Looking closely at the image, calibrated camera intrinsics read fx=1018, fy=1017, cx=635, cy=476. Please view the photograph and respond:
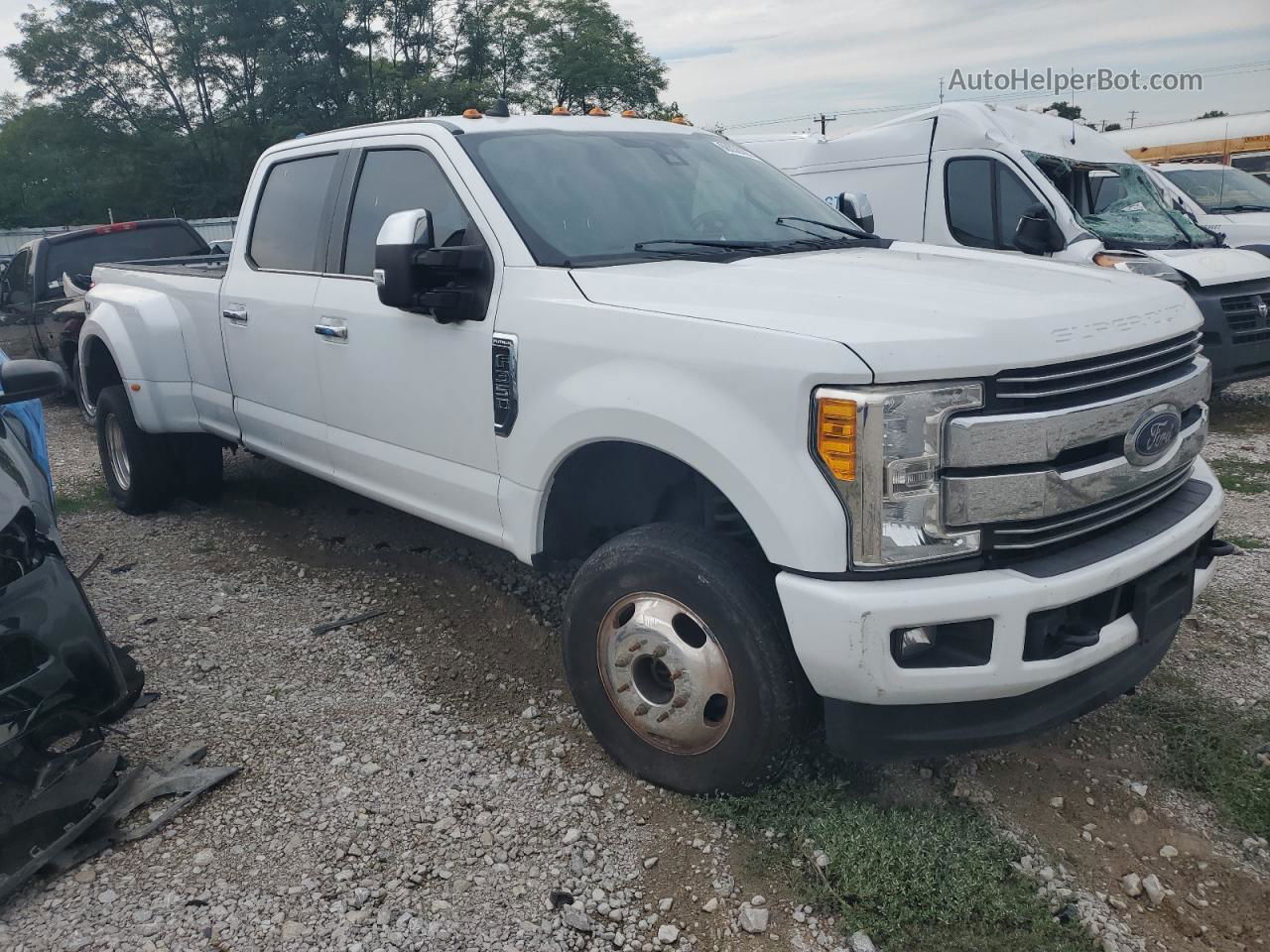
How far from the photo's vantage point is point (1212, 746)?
313cm

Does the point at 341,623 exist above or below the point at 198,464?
below

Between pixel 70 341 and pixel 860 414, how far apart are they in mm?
7855

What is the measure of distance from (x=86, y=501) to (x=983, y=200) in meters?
6.71

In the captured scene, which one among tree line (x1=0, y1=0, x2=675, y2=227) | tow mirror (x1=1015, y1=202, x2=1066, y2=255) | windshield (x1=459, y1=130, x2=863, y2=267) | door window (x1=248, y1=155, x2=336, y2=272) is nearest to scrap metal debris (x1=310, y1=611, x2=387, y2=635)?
door window (x1=248, y1=155, x2=336, y2=272)

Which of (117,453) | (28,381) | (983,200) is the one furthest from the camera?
(983,200)

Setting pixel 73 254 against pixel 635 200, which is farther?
pixel 73 254

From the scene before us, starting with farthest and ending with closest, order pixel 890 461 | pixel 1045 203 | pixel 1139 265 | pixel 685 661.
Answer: pixel 1045 203 < pixel 1139 265 < pixel 685 661 < pixel 890 461

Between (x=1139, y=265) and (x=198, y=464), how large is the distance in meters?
6.05

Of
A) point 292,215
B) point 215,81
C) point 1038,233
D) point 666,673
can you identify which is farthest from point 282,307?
point 215,81

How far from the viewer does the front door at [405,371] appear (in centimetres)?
339

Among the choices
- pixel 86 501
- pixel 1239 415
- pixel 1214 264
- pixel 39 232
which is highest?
pixel 1214 264

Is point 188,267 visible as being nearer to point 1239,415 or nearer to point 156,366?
point 156,366

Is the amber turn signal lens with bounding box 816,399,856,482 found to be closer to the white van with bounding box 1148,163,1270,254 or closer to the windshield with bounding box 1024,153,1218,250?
the windshield with bounding box 1024,153,1218,250

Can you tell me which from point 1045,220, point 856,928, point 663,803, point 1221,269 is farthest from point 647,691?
point 1221,269
